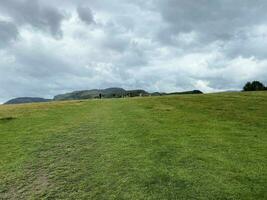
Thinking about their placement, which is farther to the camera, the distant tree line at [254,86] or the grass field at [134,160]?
the distant tree line at [254,86]

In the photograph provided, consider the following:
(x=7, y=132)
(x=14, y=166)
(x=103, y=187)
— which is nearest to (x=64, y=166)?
(x=14, y=166)

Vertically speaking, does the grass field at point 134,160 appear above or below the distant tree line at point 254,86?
below

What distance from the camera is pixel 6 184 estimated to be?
14.1 metres

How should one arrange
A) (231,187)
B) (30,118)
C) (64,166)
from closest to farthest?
(231,187) < (64,166) < (30,118)

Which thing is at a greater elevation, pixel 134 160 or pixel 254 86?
pixel 254 86

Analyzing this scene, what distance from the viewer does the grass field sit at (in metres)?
13.2

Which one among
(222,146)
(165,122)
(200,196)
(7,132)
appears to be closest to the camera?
(200,196)

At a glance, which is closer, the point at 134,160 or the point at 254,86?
the point at 134,160

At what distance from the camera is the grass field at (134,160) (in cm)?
1317

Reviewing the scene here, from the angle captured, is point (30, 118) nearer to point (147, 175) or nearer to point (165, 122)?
point (165, 122)

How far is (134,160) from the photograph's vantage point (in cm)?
1644

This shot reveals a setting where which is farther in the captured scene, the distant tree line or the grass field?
the distant tree line

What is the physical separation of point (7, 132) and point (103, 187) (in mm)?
13832

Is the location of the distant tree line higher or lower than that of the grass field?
higher
